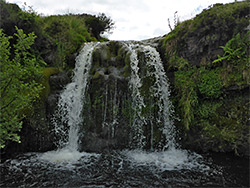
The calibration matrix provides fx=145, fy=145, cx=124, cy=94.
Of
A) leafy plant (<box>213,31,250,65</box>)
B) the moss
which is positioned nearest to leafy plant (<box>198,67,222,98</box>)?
leafy plant (<box>213,31,250,65</box>)

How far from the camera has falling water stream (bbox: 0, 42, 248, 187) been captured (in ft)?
11.7

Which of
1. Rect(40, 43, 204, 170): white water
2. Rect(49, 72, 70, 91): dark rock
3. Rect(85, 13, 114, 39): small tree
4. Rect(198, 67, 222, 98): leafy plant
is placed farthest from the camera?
Rect(85, 13, 114, 39): small tree

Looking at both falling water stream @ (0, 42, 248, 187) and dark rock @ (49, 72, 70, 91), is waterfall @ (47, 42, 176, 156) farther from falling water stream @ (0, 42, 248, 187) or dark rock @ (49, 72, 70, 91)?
dark rock @ (49, 72, 70, 91)

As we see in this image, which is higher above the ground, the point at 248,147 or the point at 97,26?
the point at 97,26

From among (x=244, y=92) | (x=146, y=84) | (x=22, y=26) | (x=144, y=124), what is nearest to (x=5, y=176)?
(x=144, y=124)

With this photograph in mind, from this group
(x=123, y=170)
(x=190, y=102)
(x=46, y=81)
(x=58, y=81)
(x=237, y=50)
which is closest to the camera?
(x=123, y=170)

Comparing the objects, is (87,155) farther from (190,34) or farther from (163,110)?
(190,34)

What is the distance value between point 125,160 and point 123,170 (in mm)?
616

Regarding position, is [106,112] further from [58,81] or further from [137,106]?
[58,81]

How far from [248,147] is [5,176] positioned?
23.5 ft

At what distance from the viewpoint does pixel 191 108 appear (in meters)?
5.49

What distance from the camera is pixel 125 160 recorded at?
4.69 m

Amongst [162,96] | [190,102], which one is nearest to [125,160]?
[162,96]

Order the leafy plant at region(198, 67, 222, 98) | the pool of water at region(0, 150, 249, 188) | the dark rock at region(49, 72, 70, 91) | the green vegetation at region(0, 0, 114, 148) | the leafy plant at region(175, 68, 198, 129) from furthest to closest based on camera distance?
the dark rock at region(49, 72, 70, 91)
the leafy plant at region(175, 68, 198, 129)
the leafy plant at region(198, 67, 222, 98)
the pool of water at region(0, 150, 249, 188)
the green vegetation at region(0, 0, 114, 148)
